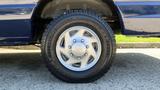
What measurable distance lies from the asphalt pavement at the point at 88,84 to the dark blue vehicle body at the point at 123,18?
583mm

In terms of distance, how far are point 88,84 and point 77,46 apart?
1.50 ft

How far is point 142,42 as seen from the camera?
8.57 metres

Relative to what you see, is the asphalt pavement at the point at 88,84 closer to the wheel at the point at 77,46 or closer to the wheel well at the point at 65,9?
the wheel at the point at 77,46

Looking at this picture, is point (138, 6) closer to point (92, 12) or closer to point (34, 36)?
point (92, 12)

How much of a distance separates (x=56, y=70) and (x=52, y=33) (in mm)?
429

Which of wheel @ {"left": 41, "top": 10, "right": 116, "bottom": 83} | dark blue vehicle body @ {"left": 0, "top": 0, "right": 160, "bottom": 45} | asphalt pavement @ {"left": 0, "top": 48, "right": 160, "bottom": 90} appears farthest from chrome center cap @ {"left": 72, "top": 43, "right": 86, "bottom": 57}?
dark blue vehicle body @ {"left": 0, "top": 0, "right": 160, "bottom": 45}

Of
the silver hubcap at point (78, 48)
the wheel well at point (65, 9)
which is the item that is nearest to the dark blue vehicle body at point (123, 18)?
the wheel well at point (65, 9)

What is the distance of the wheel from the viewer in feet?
16.6

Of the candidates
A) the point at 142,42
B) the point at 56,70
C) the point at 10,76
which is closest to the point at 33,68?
the point at 10,76

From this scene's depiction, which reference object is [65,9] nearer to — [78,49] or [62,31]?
[62,31]

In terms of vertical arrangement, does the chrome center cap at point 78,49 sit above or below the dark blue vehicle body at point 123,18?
below

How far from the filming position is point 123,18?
5035 mm

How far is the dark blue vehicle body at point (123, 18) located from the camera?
4984mm

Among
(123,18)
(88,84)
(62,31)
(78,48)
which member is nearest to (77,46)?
(78,48)
